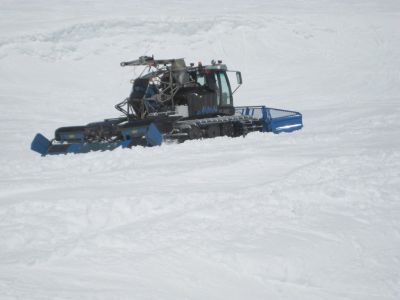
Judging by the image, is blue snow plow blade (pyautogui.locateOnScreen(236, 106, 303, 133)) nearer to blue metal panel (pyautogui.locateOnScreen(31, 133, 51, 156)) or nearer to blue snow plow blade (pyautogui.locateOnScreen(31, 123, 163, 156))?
blue snow plow blade (pyautogui.locateOnScreen(31, 123, 163, 156))

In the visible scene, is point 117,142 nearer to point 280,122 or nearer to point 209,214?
point 280,122

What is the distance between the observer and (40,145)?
1281 centimetres

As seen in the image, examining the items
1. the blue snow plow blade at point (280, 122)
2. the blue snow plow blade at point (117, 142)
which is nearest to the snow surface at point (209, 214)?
the blue snow plow blade at point (117, 142)

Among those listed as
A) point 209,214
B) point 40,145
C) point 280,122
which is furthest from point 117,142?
point 209,214

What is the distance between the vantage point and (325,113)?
19.6 meters

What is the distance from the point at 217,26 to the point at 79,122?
1422 centimetres

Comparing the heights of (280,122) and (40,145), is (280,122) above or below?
above

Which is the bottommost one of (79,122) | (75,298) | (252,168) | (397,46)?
(75,298)

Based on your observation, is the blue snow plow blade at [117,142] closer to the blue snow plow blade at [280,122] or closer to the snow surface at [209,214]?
the snow surface at [209,214]

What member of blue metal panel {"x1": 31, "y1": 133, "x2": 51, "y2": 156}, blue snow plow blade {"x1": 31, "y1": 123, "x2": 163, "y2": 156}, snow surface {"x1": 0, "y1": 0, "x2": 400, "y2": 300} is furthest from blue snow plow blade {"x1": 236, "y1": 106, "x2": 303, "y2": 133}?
blue metal panel {"x1": 31, "y1": 133, "x2": 51, "y2": 156}

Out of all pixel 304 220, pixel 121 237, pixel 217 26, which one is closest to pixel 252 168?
pixel 304 220

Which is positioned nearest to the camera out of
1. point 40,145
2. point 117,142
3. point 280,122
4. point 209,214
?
point 209,214

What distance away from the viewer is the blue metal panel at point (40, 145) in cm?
1273

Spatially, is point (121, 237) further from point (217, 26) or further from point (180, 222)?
point (217, 26)
